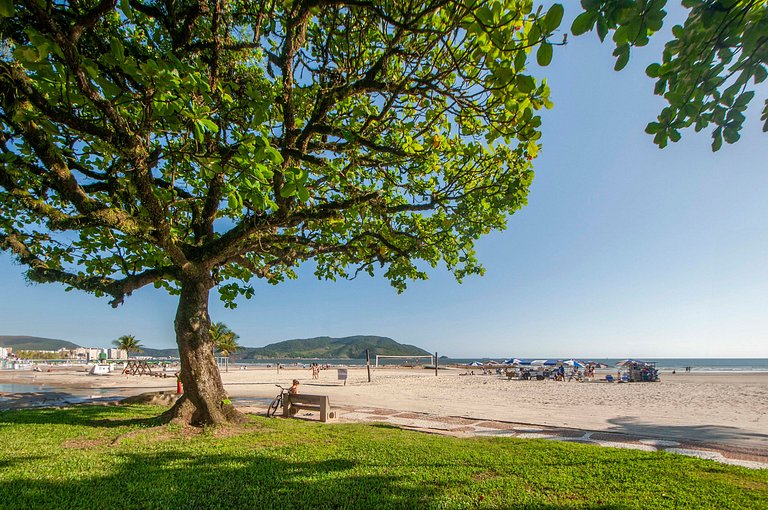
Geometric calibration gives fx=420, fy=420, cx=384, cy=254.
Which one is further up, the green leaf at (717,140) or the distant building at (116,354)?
the green leaf at (717,140)

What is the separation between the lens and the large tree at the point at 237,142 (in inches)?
179

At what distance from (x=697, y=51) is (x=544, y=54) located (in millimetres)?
819

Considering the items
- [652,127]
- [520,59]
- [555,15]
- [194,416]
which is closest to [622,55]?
[652,127]

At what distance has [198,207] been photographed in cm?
960

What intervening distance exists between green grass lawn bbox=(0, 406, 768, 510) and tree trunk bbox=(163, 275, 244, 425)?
61cm

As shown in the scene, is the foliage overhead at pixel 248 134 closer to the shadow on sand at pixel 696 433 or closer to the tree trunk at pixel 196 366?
the tree trunk at pixel 196 366

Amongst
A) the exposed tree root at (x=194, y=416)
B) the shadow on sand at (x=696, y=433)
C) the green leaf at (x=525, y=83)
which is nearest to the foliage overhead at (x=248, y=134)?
the green leaf at (x=525, y=83)

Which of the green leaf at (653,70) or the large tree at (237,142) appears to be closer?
the green leaf at (653,70)

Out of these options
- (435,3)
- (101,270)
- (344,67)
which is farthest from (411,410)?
(435,3)

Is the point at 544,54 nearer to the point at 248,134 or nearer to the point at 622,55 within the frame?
the point at 622,55

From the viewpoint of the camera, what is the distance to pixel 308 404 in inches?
422

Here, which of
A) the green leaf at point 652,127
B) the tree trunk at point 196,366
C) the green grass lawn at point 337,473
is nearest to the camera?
the green leaf at point 652,127

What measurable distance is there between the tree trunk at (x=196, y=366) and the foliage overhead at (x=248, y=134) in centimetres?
58

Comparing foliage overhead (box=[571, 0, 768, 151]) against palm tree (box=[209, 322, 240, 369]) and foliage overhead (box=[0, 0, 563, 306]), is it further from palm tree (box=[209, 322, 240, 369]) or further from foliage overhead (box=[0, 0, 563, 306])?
palm tree (box=[209, 322, 240, 369])
